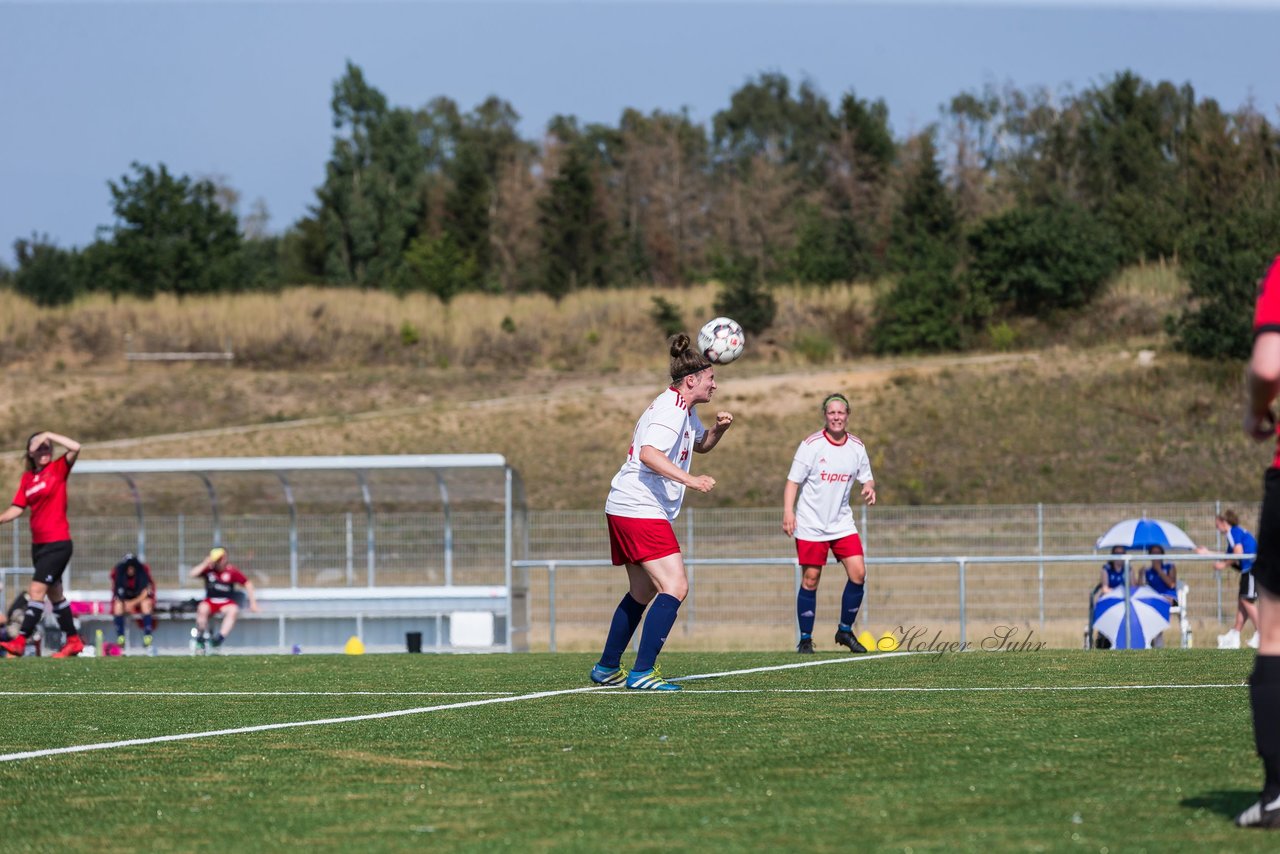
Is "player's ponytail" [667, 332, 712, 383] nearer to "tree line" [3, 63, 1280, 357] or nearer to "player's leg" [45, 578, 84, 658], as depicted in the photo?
"player's leg" [45, 578, 84, 658]

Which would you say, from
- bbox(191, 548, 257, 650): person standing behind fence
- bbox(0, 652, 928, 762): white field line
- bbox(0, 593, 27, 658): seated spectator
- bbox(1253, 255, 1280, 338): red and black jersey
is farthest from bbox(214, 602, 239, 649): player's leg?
bbox(1253, 255, 1280, 338): red and black jersey

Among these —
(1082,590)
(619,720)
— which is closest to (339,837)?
(619,720)

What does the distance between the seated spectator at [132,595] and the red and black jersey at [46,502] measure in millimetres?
5525

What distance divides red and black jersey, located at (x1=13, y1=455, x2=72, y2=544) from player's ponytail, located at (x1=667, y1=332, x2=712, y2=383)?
8533 mm

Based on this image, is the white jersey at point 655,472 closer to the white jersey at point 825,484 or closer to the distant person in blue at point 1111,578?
the white jersey at point 825,484

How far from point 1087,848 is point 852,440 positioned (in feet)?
33.1

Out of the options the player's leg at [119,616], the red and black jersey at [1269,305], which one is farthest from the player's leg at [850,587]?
the player's leg at [119,616]

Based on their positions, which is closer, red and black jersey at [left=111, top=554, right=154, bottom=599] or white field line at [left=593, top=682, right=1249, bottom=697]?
white field line at [left=593, top=682, right=1249, bottom=697]

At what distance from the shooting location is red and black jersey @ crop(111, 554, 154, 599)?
2078 cm

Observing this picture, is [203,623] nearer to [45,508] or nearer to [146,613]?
[146,613]

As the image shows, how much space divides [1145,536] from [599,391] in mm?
27662

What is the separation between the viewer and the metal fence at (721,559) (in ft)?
78.9

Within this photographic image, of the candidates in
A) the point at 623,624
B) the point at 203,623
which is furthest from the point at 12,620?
the point at 623,624

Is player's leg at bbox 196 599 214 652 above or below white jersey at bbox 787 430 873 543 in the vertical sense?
below
